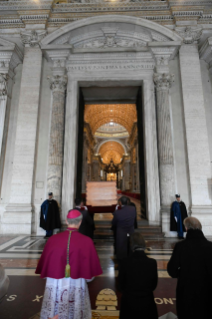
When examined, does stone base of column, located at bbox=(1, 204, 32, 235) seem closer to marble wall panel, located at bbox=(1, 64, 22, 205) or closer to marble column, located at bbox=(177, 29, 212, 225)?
marble wall panel, located at bbox=(1, 64, 22, 205)

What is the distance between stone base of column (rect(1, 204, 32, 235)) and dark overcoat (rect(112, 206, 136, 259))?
4111 millimetres

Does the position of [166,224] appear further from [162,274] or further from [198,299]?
[198,299]

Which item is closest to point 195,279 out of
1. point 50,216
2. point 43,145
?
point 50,216

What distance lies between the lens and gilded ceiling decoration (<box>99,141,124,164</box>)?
3288 centimetres

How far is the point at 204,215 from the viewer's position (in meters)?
6.23

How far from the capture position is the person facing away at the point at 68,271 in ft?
5.41

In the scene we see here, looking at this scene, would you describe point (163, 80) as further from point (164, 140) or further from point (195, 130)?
point (164, 140)

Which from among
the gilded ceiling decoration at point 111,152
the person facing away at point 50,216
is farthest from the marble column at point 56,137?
the gilded ceiling decoration at point 111,152

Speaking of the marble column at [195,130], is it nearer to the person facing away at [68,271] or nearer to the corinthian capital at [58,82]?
the corinthian capital at [58,82]

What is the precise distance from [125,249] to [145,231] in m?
3.07

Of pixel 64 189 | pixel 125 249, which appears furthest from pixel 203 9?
pixel 125 249

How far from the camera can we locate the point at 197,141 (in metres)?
6.82

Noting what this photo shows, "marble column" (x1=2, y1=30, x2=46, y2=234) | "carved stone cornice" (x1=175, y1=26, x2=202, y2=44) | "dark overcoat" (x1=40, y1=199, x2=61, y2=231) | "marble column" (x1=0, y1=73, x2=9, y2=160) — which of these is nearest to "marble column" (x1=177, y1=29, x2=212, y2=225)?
"carved stone cornice" (x1=175, y1=26, x2=202, y2=44)

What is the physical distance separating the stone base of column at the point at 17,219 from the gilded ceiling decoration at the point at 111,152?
25969 millimetres
